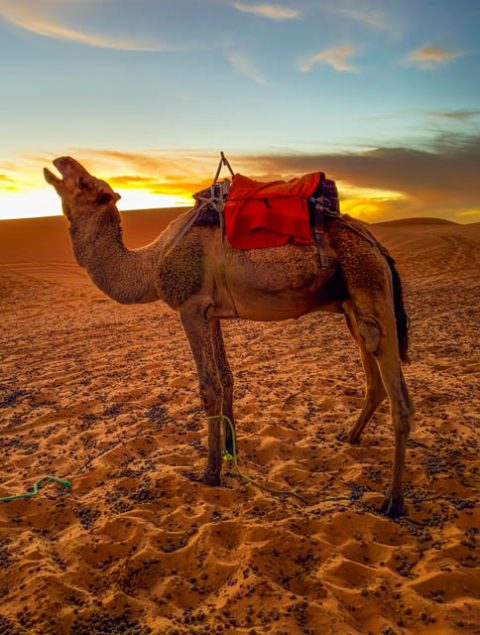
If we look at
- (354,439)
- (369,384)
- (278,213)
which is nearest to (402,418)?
(369,384)

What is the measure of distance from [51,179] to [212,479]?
3.02 metres

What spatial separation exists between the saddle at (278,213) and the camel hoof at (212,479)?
201 cm

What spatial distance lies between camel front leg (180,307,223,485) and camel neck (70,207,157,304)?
0.53 metres

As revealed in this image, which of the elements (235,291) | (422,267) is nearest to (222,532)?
(235,291)

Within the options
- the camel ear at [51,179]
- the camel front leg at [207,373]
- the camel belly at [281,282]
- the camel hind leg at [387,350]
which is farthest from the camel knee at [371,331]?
the camel ear at [51,179]

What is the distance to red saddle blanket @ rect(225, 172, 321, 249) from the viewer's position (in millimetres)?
4113

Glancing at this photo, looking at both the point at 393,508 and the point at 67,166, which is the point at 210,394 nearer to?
the point at 393,508

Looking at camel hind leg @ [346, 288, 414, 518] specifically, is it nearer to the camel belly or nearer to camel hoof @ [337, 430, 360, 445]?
the camel belly

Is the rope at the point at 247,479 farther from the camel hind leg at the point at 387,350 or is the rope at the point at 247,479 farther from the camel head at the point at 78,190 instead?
the camel head at the point at 78,190

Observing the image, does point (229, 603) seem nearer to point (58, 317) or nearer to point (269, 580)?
point (269, 580)

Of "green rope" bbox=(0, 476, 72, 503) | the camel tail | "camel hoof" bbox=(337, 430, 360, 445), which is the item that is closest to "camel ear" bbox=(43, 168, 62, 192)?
"green rope" bbox=(0, 476, 72, 503)

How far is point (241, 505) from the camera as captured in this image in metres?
A: 4.17

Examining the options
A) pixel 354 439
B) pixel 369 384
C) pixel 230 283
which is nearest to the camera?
pixel 230 283

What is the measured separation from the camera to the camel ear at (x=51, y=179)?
4.49 m
